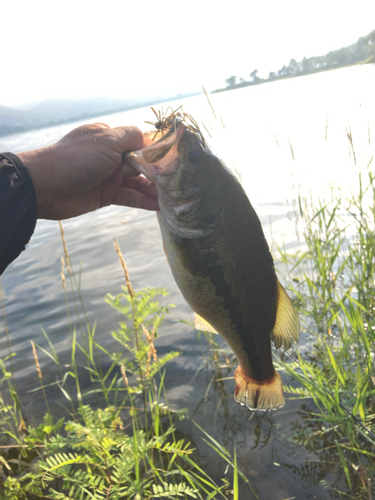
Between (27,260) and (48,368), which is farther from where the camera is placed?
(27,260)

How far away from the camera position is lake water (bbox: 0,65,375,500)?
3.36 metres

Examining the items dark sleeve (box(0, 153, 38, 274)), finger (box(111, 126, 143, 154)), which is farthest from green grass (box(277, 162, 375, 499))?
dark sleeve (box(0, 153, 38, 274))

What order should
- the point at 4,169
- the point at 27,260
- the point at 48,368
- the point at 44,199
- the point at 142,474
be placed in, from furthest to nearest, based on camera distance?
the point at 27,260 < the point at 48,368 < the point at 142,474 < the point at 44,199 < the point at 4,169

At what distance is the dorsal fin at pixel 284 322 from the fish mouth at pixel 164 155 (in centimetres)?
97

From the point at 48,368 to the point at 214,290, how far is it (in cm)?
422

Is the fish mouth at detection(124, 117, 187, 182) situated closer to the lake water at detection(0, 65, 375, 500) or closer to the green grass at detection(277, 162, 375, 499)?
the lake water at detection(0, 65, 375, 500)

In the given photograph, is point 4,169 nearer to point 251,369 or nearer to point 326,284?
point 251,369

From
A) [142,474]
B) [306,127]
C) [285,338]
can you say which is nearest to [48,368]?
[142,474]

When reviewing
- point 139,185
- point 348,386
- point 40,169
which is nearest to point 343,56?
point 139,185

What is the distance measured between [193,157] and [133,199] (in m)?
1.07

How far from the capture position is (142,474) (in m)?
3.16

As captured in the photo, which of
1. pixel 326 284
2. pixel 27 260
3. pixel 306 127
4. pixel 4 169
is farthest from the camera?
pixel 306 127

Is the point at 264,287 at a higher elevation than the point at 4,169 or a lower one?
lower

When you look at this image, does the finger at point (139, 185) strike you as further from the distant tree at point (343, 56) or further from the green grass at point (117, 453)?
the distant tree at point (343, 56)
